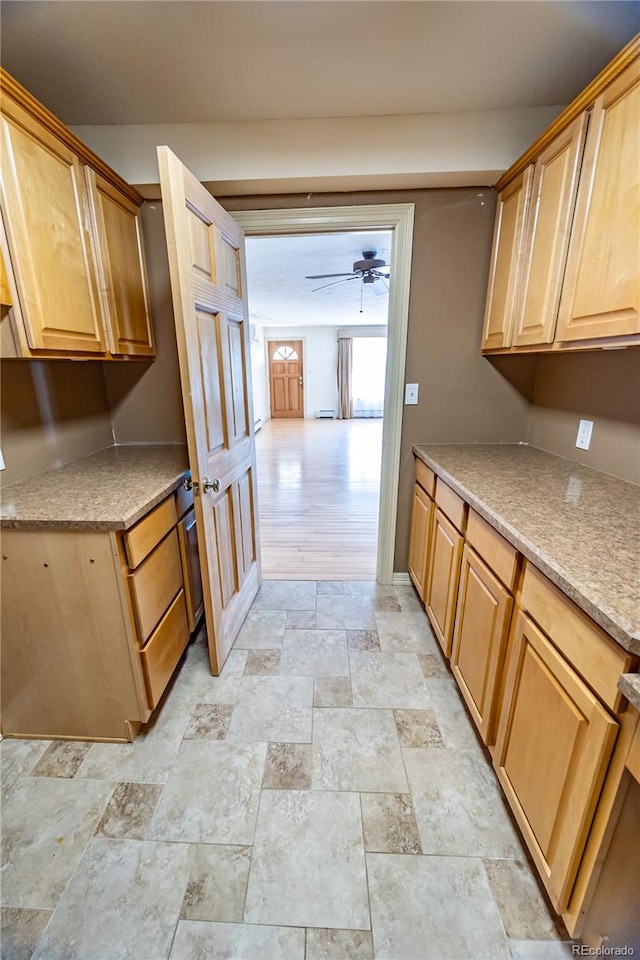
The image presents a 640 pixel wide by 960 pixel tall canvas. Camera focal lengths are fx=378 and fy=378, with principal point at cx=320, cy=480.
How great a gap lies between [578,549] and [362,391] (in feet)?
30.1

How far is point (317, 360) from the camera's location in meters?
9.55

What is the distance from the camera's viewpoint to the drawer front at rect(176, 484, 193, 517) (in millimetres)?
1625

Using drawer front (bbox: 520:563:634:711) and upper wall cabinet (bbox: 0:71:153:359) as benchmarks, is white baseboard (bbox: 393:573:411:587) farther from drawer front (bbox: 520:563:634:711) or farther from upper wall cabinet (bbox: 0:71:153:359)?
upper wall cabinet (bbox: 0:71:153:359)

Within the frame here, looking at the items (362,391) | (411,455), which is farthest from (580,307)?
(362,391)

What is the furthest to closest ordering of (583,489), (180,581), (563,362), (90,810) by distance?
1. (563,362)
2. (180,581)
3. (583,489)
4. (90,810)

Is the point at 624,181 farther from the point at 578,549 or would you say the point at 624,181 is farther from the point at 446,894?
the point at 446,894

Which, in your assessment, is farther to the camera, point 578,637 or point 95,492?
point 95,492

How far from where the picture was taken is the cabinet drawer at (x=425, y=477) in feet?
6.21

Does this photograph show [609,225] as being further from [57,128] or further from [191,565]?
[191,565]

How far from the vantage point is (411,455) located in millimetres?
2230

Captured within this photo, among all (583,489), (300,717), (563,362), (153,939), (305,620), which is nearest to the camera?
(153,939)

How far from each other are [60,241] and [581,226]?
5.81 ft

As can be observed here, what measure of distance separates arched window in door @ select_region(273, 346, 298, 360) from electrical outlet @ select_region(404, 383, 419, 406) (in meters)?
8.03

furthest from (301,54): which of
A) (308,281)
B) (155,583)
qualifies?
(308,281)
